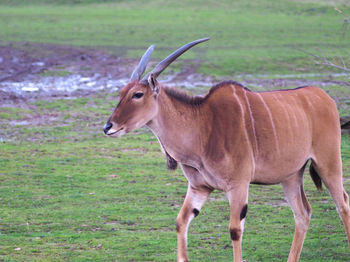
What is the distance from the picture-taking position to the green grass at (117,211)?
561cm

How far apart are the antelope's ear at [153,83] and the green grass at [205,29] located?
501 inches

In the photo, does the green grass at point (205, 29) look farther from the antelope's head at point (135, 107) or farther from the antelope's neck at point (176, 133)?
the antelope's head at point (135, 107)

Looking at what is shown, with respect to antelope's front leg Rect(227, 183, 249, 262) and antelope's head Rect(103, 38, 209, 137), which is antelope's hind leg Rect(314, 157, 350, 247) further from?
antelope's head Rect(103, 38, 209, 137)

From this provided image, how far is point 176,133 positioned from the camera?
4.86 m

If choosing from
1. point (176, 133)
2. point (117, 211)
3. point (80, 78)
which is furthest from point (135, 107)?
point (80, 78)

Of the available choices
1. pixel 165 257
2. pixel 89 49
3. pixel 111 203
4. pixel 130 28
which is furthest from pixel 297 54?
pixel 165 257

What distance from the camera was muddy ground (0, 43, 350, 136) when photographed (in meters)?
14.5

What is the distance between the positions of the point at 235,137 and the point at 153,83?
73 centimetres

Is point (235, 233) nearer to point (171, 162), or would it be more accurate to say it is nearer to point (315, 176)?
point (171, 162)

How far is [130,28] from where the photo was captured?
2705cm

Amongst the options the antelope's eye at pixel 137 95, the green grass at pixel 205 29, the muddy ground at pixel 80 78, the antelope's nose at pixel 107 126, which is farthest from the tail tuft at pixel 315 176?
the green grass at pixel 205 29

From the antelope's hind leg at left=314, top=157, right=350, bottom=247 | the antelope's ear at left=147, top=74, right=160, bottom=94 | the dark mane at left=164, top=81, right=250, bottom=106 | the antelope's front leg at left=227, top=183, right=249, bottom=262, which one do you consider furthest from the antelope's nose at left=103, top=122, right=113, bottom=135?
the antelope's hind leg at left=314, top=157, right=350, bottom=247

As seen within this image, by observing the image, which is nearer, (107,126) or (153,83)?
(107,126)

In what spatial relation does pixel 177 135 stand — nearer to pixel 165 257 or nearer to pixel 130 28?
pixel 165 257
